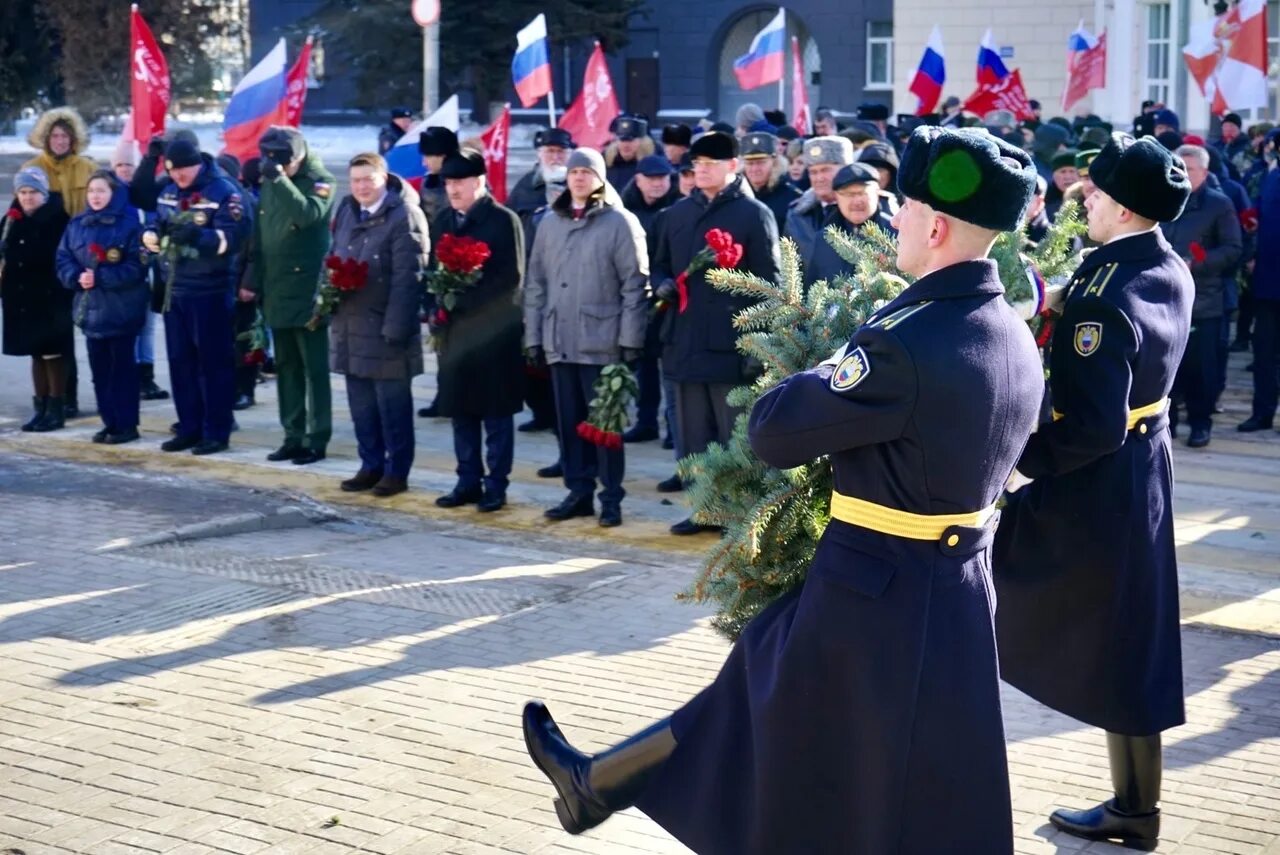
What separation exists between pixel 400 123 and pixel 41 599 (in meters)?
13.6

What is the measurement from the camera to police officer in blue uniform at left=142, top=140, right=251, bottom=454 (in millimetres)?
11117

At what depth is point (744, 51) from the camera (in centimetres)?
4638

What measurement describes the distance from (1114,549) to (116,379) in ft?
27.0

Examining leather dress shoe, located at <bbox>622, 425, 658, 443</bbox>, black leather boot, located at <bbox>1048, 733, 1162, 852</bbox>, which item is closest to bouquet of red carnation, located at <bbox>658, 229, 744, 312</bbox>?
leather dress shoe, located at <bbox>622, 425, 658, 443</bbox>

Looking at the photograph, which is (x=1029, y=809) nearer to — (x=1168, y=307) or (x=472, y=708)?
(x=1168, y=307)

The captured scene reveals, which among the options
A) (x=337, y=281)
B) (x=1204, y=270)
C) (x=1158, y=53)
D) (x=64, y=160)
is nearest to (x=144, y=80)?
(x=64, y=160)

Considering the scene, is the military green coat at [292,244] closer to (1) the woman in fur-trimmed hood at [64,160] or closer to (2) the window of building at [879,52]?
(1) the woman in fur-trimmed hood at [64,160]

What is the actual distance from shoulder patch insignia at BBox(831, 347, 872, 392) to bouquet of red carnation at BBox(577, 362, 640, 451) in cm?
533

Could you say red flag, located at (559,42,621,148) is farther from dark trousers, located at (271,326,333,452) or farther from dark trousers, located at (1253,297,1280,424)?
dark trousers, located at (1253,297,1280,424)

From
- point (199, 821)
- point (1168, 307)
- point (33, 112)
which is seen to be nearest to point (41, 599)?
point (199, 821)

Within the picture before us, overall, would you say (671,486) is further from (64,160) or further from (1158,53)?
Answer: (1158,53)

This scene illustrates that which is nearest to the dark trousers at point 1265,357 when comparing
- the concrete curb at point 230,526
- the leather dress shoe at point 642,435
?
the leather dress shoe at point 642,435

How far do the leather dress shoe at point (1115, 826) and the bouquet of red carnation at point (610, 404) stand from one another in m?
4.33

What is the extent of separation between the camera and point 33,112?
42.2 metres
